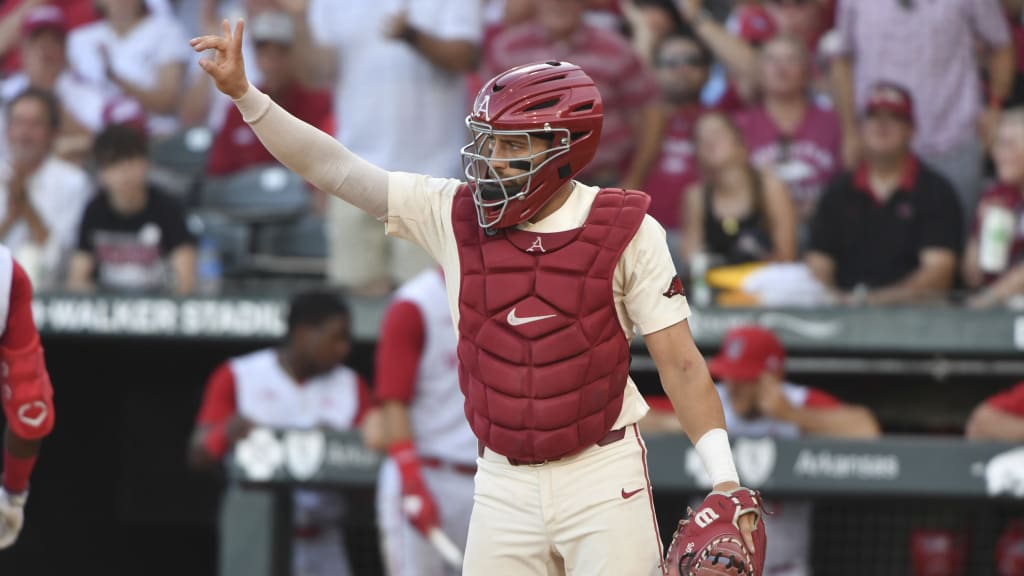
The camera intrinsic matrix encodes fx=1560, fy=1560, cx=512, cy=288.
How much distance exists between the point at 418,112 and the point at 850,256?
80.3 inches

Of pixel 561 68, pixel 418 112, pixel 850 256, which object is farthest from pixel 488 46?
pixel 561 68

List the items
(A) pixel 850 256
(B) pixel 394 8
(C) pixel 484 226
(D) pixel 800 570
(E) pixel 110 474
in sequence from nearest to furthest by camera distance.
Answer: (C) pixel 484 226, (D) pixel 800 570, (A) pixel 850 256, (B) pixel 394 8, (E) pixel 110 474

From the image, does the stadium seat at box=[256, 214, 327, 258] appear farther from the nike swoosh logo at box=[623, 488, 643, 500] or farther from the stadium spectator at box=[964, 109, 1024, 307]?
the nike swoosh logo at box=[623, 488, 643, 500]

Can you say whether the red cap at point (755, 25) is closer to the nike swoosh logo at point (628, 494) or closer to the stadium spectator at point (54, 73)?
the stadium spectator at point (54, 73)

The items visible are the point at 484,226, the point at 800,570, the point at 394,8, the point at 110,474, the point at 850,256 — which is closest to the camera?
the point at 484,226

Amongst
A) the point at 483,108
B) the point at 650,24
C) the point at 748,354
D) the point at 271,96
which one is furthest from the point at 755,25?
the point at 483,108

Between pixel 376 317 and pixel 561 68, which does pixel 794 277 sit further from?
pixel 561 68

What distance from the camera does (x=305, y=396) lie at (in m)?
6.60

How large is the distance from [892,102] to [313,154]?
389 cm

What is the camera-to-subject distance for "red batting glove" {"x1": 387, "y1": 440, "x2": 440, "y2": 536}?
5.66 metres

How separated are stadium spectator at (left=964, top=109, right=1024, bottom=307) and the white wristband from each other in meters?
3.17

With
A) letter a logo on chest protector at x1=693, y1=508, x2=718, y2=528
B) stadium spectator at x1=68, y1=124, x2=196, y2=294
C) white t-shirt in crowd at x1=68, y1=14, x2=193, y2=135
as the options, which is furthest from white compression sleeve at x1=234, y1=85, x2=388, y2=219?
white t-shirt in crowd at x1=68, y1=14, x2=193, y2=135

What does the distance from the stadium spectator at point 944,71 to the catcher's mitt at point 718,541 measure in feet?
12.4

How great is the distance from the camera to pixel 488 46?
290 inches
